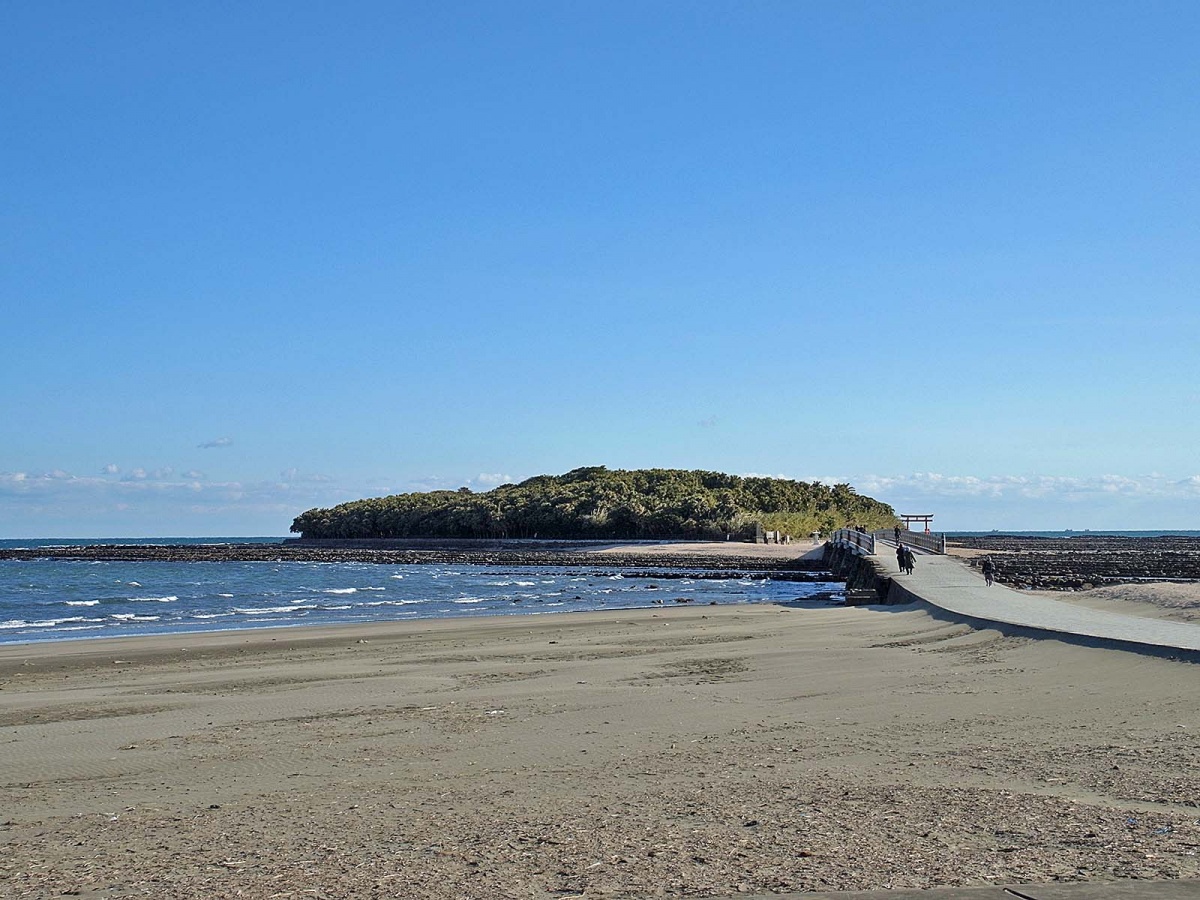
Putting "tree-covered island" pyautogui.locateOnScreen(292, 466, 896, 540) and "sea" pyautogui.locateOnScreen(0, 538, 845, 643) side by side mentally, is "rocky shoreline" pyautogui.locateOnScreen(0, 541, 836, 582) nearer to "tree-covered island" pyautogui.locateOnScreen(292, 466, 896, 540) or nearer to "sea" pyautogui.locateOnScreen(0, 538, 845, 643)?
"sea" pyautogui.locateOnScreen(0, 538, 845, 643)

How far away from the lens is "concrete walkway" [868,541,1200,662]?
1251 centimetres

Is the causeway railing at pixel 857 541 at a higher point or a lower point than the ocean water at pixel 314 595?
higher

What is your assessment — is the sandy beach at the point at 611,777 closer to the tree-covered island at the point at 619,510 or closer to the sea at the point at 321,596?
the sea at the point at 321,596

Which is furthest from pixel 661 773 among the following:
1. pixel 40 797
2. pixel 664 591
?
pixel 664 591

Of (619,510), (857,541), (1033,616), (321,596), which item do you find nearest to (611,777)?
(1033,616)

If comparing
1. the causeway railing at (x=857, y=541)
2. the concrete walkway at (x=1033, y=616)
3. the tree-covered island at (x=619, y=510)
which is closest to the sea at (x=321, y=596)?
the causeway railing at (x=857, y=541)

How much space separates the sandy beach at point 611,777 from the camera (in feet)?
17.0

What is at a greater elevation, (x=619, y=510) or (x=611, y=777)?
(x=619, y=510)

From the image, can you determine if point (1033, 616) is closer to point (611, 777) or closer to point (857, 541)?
point (611, 777)

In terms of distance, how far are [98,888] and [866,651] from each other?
11618 millimetres

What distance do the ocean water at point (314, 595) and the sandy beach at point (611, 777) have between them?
14034 millimetres

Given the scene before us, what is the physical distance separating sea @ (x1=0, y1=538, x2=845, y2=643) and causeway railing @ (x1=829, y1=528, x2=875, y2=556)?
241 cm

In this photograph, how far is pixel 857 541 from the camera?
50.6 meters

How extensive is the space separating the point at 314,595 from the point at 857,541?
80.8ft
